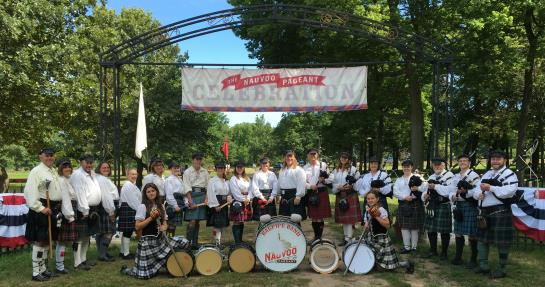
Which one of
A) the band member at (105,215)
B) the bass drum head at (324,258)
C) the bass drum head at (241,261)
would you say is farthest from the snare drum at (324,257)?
the band member at (105,215)

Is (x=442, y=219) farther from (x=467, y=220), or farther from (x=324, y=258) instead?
(x=324, y=258)

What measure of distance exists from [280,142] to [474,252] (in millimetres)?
52731

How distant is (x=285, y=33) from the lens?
1798 centimetres

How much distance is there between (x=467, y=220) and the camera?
273 inches

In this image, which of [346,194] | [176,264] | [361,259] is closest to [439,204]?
[346,194]

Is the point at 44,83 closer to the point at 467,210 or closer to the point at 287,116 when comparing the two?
the point at 467,210

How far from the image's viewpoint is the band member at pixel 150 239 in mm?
6336

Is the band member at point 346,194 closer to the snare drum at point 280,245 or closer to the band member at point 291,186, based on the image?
the band member at point 291,186

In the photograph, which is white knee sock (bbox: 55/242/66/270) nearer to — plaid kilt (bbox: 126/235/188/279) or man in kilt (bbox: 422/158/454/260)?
plaid kilt (bbox: 126/235/188/279)

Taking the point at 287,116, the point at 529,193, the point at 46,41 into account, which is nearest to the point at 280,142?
the point at 287,116

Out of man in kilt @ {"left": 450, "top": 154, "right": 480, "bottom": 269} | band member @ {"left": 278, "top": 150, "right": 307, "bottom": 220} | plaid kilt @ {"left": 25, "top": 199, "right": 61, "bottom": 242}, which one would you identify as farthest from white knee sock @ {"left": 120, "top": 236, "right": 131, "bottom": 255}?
man in kilt @ {"left": 450, "top": 154, "right": 480, "bottom": 269}

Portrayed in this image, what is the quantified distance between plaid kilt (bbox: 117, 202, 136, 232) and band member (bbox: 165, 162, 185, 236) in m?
0.67

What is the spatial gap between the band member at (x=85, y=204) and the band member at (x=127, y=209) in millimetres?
452

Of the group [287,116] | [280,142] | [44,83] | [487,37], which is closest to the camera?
[44,83]
